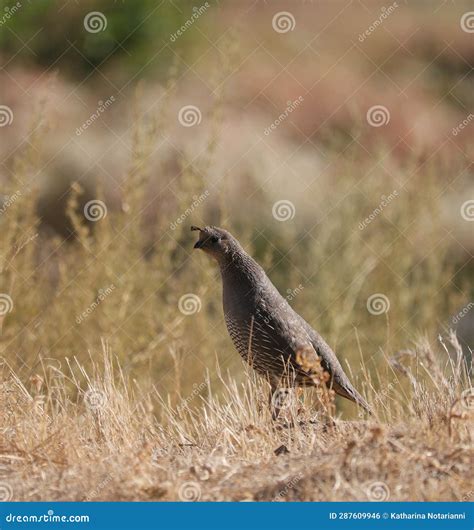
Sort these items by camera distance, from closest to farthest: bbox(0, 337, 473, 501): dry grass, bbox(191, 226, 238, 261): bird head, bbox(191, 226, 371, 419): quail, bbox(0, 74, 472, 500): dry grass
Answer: bbox(0, 337, 473, 501): dry grass < bbox(0, 74, 472, 500): dry grass < bbox(191, 226, 371, 419): quail < bbox(191, 226, 238, 261): bird head

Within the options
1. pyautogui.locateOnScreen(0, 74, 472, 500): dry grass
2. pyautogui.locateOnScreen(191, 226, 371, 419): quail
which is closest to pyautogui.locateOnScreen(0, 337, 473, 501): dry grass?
pyautogui.locateOnScreen(0, 74, 472, 500): dry grass

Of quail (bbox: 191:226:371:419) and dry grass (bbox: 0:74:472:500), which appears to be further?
quail (bbox: 191:226:371:419)

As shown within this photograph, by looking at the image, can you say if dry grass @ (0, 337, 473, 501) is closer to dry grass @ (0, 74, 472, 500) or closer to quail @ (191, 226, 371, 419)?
dry grass @ (0, 74, 472, 500)

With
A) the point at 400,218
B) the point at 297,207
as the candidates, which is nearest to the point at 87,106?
the point at 297,207

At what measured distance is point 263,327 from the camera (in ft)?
18.0

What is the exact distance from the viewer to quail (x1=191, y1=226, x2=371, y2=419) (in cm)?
546

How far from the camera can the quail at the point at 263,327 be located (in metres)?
5.46

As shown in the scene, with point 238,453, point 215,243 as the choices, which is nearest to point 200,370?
point 215,243

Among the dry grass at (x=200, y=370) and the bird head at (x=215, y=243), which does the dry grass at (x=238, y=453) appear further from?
the bird head at (x=215, y=243)

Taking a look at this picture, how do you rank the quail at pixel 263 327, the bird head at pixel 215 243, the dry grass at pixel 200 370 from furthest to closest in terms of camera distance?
the bird head at pixel 215 243, the quail at pixel 263 327, the dry grass at pixel 200 370

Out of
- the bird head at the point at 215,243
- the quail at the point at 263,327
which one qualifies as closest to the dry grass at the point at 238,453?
the quail at the point at 263,327

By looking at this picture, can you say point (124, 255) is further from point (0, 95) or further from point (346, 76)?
point (346, 76)

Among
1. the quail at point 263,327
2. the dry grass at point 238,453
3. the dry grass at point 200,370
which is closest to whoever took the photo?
the dry grass at point 238,453

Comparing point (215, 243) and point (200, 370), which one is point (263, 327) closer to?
point (215, 243)
